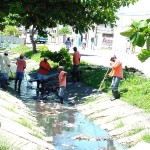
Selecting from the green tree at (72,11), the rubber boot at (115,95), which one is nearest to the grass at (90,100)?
the rubber boot at (115,95)

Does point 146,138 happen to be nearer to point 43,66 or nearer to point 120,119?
point 120,119

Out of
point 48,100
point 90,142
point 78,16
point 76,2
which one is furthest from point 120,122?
point 78,16

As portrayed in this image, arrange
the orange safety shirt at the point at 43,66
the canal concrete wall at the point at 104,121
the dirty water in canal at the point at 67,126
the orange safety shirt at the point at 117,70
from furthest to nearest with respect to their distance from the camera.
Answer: the orange safety shirt at the point at 43,66, the orange safety shirt at the point at 117,70, the dirty water in canal at the point at 67,126, the canal concrete wall at the point at 104,121

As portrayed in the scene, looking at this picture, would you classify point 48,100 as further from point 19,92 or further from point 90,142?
point 90,142

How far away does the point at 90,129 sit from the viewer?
1318cm

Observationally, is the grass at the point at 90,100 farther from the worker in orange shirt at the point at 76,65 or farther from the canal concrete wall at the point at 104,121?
the worker in orange shirt at the point at 76,65

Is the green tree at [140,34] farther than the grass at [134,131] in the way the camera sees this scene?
No

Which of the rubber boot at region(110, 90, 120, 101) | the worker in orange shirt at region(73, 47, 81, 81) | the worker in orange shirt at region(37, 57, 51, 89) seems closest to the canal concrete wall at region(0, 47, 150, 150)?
the rubber boot at region(110, 90, 120, 101)

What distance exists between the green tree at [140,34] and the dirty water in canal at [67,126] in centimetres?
836

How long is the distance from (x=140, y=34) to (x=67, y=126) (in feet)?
37.7

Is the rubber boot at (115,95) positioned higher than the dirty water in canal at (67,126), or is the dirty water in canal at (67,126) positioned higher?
the rubber boot at (115,95)

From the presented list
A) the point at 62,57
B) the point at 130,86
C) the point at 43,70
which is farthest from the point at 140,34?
the point at 62,57

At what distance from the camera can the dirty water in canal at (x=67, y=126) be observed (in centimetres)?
1093

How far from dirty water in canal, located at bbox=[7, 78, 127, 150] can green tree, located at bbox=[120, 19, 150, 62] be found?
329 inches
